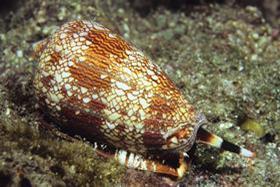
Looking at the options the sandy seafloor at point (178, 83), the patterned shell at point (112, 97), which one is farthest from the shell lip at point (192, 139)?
the sandy seafloor at point (178, 83)

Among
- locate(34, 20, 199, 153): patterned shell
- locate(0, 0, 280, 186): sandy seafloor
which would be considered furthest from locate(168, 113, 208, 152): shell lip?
locate(0, 0, 280, 186): sandy seafloor

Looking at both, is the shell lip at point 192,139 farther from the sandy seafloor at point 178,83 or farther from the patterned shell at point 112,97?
the sandy seafloor at point 178,83

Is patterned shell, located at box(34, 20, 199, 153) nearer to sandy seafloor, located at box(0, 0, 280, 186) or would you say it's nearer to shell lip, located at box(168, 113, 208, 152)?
shell lip, located at box(168, 113, 208, 152)

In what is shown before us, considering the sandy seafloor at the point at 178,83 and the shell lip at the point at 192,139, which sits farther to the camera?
the shell lip at the point at 192,139

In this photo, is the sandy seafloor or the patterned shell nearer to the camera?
the sandy seafloor

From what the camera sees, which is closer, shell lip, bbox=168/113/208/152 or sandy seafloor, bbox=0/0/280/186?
sandy seafloor, bbox=0/0/280/186

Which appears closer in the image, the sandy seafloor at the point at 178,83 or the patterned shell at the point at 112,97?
the sandy seafloor at the point at 178,83

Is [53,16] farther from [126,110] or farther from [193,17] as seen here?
[126,110]
